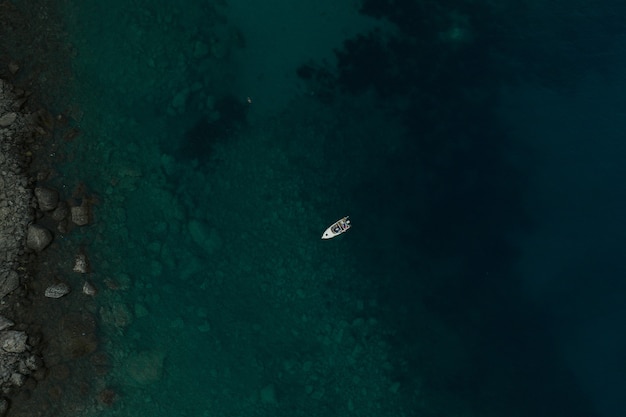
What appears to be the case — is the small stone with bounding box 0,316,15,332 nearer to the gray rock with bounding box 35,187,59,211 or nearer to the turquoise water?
the turquoise water

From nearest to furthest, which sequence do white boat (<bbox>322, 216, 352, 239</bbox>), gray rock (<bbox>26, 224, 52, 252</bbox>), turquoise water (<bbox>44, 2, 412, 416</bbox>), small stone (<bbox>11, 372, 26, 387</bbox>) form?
1. small stone (<bbox>11, 372, 26, 387</bbox>)
2. gray rock (<bbox>26, 224, 52, 252</bbox>)
3. turquoise water (<bbox>44, 2, 412, 416</bbox>)
4. white boat (<bbox>322, 216, 352, 239</bbox>)

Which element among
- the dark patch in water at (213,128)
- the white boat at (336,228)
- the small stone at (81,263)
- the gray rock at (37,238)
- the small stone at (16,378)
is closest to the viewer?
the small stone at (16,378)

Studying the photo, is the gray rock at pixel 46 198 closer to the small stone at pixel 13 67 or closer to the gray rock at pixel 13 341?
the small stone at pixel 13 67

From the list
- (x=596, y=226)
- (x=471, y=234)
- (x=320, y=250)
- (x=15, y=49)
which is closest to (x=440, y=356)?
(x=471, y=234)

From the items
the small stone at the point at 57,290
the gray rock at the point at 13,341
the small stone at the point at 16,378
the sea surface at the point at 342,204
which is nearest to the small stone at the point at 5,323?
the gray rock at the point at 13,341

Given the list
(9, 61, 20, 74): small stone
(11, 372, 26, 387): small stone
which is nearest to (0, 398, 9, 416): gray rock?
(11, 372, 26, 387): small stone

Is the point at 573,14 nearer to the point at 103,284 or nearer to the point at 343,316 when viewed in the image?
the point at 343,316
